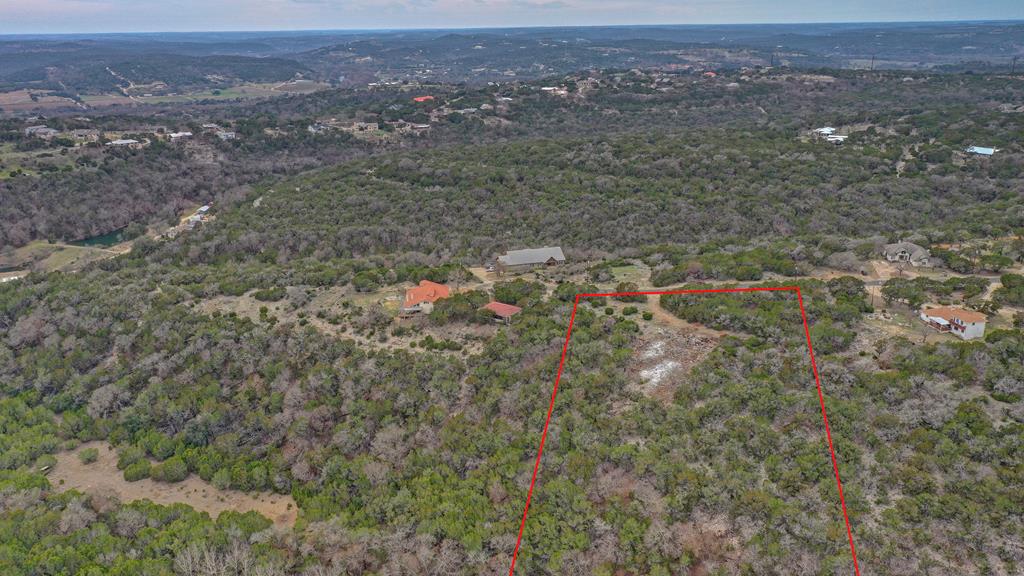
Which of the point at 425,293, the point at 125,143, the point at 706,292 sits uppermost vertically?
the point at 125,143

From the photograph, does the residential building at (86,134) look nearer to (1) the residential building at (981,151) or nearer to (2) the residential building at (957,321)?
(2) the residential building at (957,321)

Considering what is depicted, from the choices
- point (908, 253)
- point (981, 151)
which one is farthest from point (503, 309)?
point (981, 151)

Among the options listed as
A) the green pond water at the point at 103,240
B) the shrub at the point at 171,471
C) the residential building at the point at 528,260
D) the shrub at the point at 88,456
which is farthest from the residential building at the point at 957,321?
the green pond water at the point at 103,240

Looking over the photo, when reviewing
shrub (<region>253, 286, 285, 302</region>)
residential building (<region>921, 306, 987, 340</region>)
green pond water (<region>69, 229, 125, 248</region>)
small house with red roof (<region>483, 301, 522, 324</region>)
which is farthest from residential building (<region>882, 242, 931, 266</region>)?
green pond water (<region>69, 229, 125, 248</region>)

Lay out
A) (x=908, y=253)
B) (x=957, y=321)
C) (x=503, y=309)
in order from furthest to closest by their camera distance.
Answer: (x=908, y=253)
(x=503, y=309)
(x=957, y=321)

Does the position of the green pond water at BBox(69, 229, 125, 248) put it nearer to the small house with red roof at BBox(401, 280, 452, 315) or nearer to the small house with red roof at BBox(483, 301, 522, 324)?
the small house with red roof at BBox(401, 280, 452, 315)

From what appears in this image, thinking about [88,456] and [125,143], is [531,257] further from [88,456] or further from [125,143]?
[125,143]

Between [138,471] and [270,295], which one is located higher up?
[270,295]
